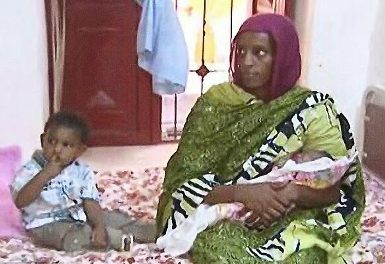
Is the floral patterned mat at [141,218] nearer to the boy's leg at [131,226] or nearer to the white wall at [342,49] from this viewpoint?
the boy's leg at [131,226]

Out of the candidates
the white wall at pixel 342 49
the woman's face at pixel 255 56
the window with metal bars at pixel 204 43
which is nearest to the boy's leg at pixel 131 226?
the woman's face at pixel 255 56

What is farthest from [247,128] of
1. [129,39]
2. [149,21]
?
[129,39]

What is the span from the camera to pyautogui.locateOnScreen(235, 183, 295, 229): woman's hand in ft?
6.87

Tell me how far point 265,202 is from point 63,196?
0.60 m

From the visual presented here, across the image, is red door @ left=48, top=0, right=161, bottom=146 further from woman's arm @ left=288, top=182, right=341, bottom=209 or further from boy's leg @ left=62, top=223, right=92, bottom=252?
woman's arm @ left=288, top=182, right=341, bottom=209

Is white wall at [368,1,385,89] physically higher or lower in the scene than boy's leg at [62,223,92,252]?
higher

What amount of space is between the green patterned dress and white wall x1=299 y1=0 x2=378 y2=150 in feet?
3.42

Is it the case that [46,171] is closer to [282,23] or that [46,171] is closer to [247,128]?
[247,128]

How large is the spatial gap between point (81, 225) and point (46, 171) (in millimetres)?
195

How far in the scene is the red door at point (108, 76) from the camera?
378 centimetres

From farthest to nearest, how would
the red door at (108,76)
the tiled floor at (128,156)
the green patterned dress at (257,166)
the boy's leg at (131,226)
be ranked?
the red door at (108,76), the tiled floor at (128,156), the boy's leg at (131,226), the green patterned dress at (257,166)

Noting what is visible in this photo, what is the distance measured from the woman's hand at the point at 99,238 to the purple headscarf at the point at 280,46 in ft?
2.11

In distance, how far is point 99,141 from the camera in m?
3.92

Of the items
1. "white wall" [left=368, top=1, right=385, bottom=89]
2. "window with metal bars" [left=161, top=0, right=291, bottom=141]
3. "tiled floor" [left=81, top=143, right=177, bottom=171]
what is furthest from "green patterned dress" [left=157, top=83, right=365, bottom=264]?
"window with metal bars" [left=161, top=0, right=291, bottom=141]
